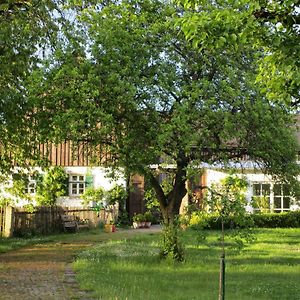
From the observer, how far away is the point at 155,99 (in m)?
13.1

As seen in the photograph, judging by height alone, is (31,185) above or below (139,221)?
above

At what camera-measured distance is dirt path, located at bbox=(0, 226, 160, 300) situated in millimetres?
10250

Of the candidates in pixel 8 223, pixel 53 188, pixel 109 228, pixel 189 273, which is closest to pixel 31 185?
pixel 8 223

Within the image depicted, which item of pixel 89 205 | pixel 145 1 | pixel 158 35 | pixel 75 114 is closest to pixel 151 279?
pixel 75 114

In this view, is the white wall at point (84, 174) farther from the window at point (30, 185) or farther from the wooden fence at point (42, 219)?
the wooden fence at point (42, 219)

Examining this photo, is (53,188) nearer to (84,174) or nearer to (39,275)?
(84,174)

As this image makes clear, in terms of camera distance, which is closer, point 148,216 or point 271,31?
point 271,31

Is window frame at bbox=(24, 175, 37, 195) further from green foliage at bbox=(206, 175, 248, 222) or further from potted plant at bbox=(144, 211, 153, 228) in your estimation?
green foliage at bbox=(206, 175, 248, 222)

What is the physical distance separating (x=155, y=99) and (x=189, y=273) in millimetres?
4180

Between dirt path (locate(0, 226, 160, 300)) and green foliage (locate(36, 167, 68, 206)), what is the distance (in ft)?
35.1

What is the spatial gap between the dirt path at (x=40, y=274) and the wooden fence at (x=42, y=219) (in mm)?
3760

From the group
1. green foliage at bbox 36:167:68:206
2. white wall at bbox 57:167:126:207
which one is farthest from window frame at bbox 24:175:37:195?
white wall at bbox 57:167:126:207

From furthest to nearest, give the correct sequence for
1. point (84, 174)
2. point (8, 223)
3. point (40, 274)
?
1. point (84, 174)
2. point (8, 223)
3. point (40, 274)

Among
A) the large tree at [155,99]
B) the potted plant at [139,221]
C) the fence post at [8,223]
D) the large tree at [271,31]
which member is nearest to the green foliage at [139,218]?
the potted plant at [139,221]
